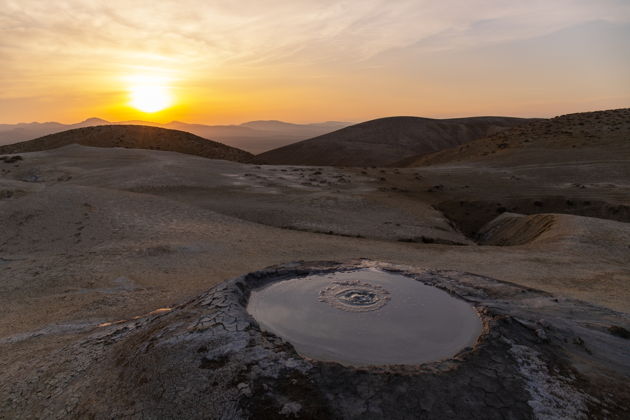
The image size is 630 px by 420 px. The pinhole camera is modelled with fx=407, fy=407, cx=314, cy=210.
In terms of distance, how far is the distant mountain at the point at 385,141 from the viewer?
5147cm

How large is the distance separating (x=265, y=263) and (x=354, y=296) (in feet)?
14.2

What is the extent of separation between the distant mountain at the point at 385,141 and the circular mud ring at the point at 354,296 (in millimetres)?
43345

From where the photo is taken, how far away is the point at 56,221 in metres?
11.7

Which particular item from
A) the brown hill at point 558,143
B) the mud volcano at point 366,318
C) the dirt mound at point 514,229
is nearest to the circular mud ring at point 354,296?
the mud volcano at point 366,318

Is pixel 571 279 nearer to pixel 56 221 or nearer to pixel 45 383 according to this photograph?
pixel 45 383

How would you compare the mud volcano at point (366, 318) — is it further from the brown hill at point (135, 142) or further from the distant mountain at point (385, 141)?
the distant mountain at point (385, 141)

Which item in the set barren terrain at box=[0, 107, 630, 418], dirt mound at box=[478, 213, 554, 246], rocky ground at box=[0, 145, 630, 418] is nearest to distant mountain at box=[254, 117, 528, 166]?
barren terrain at box=[0, 107, 630, 418]

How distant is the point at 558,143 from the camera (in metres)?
27.9

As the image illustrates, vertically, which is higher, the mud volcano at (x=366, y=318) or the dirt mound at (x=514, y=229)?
the mud volcano at (x=366, y=318)

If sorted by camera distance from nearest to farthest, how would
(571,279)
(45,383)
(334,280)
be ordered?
1. (45,383)
2. (334,280)
3. (571,279)

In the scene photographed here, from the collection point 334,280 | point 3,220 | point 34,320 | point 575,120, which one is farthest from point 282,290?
point 575,120

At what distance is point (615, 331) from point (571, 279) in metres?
3.95

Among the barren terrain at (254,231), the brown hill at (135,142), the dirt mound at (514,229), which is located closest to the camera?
the barren terrain at (254,231)

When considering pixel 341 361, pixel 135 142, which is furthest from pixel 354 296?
pixel 135 142
